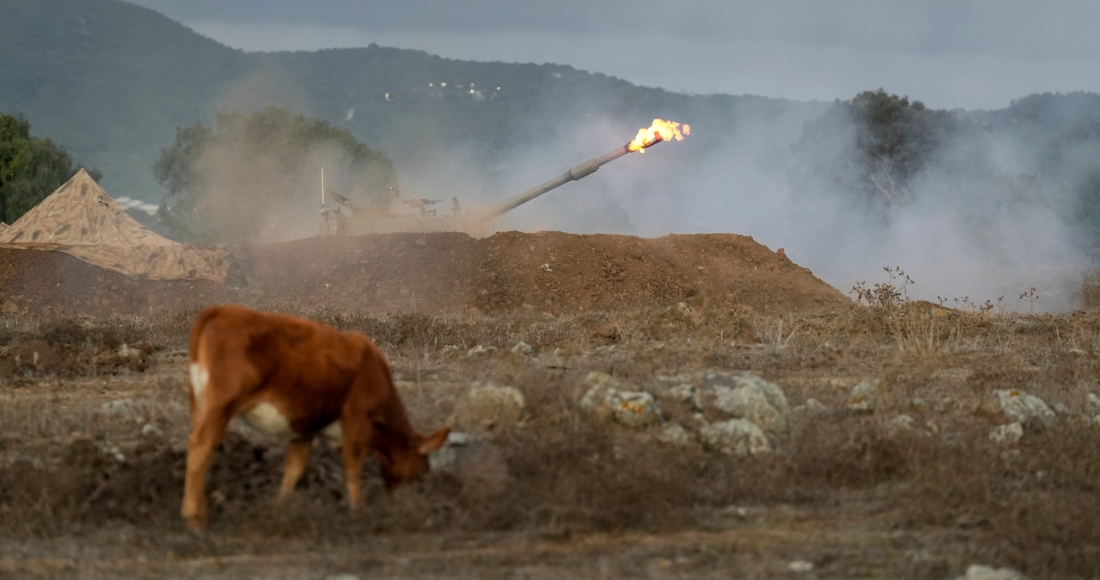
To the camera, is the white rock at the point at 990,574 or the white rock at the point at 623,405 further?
the white rock at the point at 623,405

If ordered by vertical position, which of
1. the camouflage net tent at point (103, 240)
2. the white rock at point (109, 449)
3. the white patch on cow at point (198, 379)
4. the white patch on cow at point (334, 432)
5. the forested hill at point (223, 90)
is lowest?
the white rock at point (109, 449)

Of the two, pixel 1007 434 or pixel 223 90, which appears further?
pixel 223 90

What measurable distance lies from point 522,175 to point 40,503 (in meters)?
66.4

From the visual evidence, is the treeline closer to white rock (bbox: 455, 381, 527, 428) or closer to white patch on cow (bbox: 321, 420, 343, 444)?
white rock (bbox: 455, 381, 527, 428)

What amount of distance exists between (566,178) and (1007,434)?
18261 millimetres

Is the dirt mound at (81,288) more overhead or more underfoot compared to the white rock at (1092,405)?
more overhead

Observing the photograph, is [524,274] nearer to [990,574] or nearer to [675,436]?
[675,436]

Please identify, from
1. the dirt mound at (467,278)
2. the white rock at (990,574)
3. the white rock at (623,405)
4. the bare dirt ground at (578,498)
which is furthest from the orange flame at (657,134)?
the white rock at (990,574)

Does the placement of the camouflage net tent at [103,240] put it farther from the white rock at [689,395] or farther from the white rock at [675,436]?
the white rock at [675,436]

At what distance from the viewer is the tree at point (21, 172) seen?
142ft

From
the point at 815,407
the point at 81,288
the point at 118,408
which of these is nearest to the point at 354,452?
the point at 118,408

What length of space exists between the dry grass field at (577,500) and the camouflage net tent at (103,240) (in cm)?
1424


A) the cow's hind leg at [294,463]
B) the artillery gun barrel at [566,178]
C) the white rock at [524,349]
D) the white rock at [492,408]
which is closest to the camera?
the cow's hind leg at [294,463]

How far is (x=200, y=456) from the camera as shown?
5453 mm
